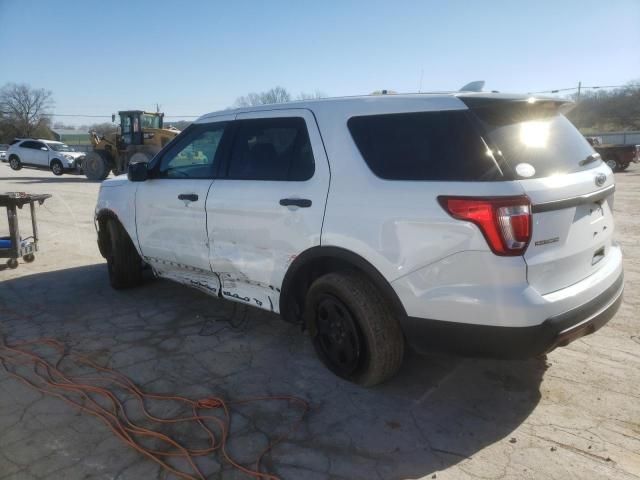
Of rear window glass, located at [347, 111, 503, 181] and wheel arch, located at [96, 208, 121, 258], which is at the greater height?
rear window glass, located at [347, 111, 503, 181]

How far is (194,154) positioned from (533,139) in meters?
2.80

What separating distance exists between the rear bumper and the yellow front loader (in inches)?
697

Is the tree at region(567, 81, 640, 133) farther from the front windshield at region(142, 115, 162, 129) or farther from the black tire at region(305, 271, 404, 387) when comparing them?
the black tire at region(305, 271, 404, 387)

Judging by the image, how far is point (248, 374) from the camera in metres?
3.47

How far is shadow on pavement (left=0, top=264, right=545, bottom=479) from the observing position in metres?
2.58

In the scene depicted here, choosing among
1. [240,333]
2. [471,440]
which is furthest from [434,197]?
[240,333]

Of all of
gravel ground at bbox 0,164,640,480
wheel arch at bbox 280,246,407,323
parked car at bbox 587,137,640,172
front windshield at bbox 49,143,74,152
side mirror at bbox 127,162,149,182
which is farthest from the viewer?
front windshield at bbox 49,143,74,152

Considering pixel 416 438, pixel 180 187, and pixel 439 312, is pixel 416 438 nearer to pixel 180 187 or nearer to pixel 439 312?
pixel 439 312

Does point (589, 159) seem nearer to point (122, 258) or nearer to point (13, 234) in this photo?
point (122, 258)

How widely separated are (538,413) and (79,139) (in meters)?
79.6

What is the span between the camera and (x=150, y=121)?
21.3 metres

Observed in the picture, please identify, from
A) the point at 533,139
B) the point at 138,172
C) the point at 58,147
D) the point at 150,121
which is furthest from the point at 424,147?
the point at 58,147

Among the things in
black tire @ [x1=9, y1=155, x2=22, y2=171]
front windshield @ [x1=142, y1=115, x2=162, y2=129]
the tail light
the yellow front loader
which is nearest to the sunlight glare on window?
the tail light

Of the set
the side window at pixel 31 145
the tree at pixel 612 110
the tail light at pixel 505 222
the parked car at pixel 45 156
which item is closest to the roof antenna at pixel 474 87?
the tail light at pixel 505 222
